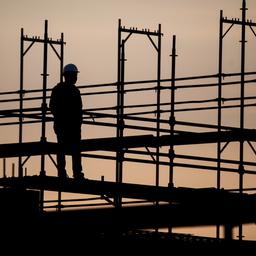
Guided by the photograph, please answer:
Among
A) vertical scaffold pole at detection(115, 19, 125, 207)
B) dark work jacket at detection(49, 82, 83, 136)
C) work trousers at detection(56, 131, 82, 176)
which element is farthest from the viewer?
vertical scaffold pole at detection(115, 19, 125, 207)

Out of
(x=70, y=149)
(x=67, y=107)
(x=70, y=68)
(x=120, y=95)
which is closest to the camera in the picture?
(x=70, y=149)

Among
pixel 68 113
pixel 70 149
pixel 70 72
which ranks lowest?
pixel 70 149

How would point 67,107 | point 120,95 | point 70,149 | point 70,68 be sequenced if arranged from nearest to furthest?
point 70,149 → point 70,68 → point 67,107 → point 120,95

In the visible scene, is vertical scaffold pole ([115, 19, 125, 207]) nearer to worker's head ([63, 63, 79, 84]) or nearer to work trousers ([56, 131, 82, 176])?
work trousers ([56, 131, 82, 176])

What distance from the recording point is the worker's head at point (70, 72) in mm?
12961

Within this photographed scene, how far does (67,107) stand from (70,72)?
0.50 meters

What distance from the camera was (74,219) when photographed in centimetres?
1137

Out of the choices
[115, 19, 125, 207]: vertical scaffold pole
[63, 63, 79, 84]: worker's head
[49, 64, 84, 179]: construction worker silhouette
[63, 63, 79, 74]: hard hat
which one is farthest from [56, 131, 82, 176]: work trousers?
[115, 19, 125, 207]: vertical scaffold pole

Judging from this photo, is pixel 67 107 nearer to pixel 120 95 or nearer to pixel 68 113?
pixel 68 113

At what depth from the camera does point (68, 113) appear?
519 inches

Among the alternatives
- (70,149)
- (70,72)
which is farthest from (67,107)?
(70,149)

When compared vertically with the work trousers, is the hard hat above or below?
above

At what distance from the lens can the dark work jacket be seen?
1310cm

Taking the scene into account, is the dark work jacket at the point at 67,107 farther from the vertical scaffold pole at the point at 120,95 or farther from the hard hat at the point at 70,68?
the vertical scaffold pole at the point at 120,95
